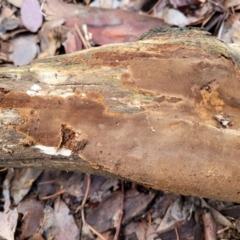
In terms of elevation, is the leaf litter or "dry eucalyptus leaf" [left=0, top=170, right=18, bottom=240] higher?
the leaf litter

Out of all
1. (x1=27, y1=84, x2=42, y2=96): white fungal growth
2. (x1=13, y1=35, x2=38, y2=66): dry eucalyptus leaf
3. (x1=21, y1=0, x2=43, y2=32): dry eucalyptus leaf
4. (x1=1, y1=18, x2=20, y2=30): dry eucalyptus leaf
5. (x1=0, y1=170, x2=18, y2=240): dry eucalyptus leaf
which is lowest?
(x1=0, y1=170, x2=18, y2=240): dry eucalyptus leaf

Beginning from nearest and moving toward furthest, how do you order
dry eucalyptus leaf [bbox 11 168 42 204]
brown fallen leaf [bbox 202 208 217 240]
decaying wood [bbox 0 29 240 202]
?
decaying wood [bbox 0 29 240 202] < brown fallen leaf [bbox 202 208 217 240] < dry eucalyptus leaf [bbox 11 168 42 204]

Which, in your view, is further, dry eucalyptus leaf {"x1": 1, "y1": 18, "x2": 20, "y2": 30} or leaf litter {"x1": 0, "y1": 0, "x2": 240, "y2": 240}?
dry eucalyptus leaf {"x1": 1, "y1": 18, "x2": 20, "y2": 30}

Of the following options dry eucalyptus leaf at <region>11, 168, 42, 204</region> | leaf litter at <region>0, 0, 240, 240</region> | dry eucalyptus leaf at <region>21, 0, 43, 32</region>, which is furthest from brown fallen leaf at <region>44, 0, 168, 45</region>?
dry eucalyptus leaf at <region>11, 168, 42, 204</region>

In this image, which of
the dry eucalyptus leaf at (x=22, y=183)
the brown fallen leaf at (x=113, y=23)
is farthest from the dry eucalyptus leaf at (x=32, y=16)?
the dry eucalyptus leaf at (x=22, y=183)

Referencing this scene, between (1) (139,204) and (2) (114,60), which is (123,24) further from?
(1) (139,204)

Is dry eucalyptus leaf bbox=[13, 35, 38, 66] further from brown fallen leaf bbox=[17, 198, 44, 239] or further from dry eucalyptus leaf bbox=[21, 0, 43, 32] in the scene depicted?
brown fallen leaf bbox=[17, 198, 44, 239]

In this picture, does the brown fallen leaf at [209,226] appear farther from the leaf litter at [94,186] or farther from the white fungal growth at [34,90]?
the white fungal growth at [34,90]

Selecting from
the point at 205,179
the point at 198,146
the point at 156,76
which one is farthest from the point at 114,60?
the point at 205,179

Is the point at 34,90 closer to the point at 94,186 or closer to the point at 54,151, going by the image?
the point at 54,151
